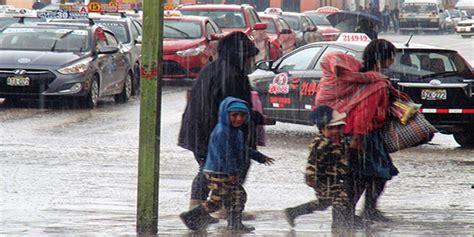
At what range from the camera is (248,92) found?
9.41 m

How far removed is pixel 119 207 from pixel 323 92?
2321 millimetres

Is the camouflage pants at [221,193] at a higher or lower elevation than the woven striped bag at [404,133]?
lower

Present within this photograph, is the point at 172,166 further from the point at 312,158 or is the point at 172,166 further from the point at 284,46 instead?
the point at 284,46

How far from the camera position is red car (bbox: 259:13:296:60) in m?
32.3

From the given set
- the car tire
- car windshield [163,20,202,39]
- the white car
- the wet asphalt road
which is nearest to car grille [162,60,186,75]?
car windshield [163,20,202,39]

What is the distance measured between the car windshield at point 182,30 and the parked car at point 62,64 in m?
4.00

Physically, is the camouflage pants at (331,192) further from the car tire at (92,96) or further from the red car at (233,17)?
the red car at (233,17)

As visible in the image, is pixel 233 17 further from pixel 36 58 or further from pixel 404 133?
pixel 404 133

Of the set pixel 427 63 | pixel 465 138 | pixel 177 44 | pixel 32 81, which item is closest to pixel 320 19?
pixel 177 44

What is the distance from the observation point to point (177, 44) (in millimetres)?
26219

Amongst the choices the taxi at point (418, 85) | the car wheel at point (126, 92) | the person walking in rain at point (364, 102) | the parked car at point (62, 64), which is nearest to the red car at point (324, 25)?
the car wheel at point (126, 92)

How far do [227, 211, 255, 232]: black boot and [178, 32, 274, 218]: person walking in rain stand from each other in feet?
0.90

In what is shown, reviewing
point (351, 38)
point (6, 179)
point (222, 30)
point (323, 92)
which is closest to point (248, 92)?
point (323, 92)

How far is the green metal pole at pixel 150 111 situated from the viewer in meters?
8.59
